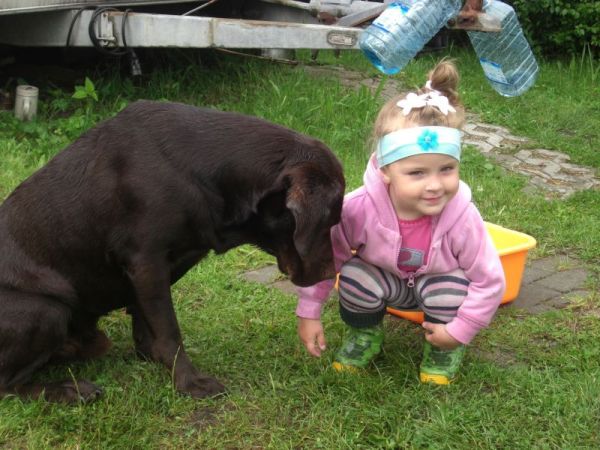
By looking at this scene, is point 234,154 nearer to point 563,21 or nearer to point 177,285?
point 177,285

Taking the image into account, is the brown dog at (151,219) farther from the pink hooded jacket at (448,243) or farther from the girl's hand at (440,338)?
the girl's hand at (440,338)

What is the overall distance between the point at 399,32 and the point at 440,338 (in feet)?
6.85

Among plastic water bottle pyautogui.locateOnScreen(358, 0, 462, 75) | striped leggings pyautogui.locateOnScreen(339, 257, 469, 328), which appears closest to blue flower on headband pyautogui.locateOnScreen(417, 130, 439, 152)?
striped leggings pyautogui.locateOnScreen(339, 257, 469, 328)

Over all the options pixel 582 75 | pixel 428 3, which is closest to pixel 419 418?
pixel 428 3

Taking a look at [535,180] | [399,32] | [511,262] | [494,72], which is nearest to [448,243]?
[511,262]

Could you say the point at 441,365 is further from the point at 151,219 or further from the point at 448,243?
the point at 151,219

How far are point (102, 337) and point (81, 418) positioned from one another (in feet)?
1.86

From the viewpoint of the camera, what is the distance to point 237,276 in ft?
15.2

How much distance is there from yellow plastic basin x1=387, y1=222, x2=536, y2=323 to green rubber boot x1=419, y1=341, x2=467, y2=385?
50 centimetres

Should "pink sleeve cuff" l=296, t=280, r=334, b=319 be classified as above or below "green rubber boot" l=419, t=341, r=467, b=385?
above

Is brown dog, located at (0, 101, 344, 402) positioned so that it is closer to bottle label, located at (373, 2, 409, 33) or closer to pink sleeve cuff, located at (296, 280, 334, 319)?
pink sleeve cuff, located at (296, 280, 334, 319)

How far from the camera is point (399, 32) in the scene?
484cm

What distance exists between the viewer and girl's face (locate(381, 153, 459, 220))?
10.4 ft

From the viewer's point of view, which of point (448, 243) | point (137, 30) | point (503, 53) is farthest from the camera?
point (137, 30)
